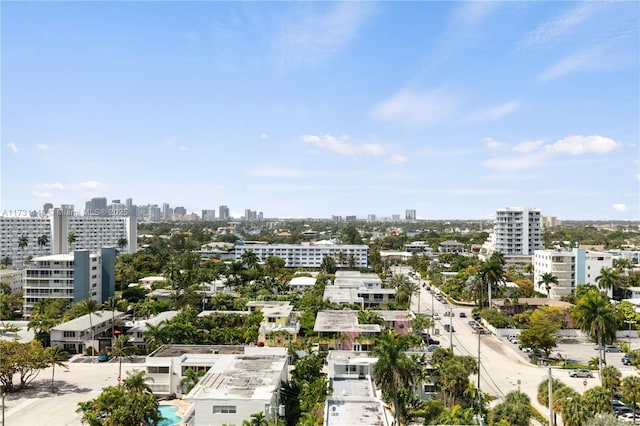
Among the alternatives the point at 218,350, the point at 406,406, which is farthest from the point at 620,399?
the point at 218,350

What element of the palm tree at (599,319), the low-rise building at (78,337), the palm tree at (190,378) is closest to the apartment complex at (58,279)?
the low-rise building at (78,337)

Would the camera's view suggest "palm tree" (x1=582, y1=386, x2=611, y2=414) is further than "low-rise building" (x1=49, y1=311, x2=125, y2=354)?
No

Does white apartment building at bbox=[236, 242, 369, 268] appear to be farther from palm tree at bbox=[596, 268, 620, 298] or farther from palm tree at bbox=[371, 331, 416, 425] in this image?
palm tree at bbox=[371, 331, 416, 425]

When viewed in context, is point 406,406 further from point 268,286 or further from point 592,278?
point 592,278

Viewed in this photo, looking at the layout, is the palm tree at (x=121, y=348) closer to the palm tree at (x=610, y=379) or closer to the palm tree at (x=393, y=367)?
the palm tree at (x=393, y=367)

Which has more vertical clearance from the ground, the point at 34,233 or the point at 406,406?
the point at 34,233

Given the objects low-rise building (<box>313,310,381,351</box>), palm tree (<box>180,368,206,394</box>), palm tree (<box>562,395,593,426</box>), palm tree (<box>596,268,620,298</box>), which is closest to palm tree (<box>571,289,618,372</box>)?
palm tree (<box>562,395,593,426</box>)
